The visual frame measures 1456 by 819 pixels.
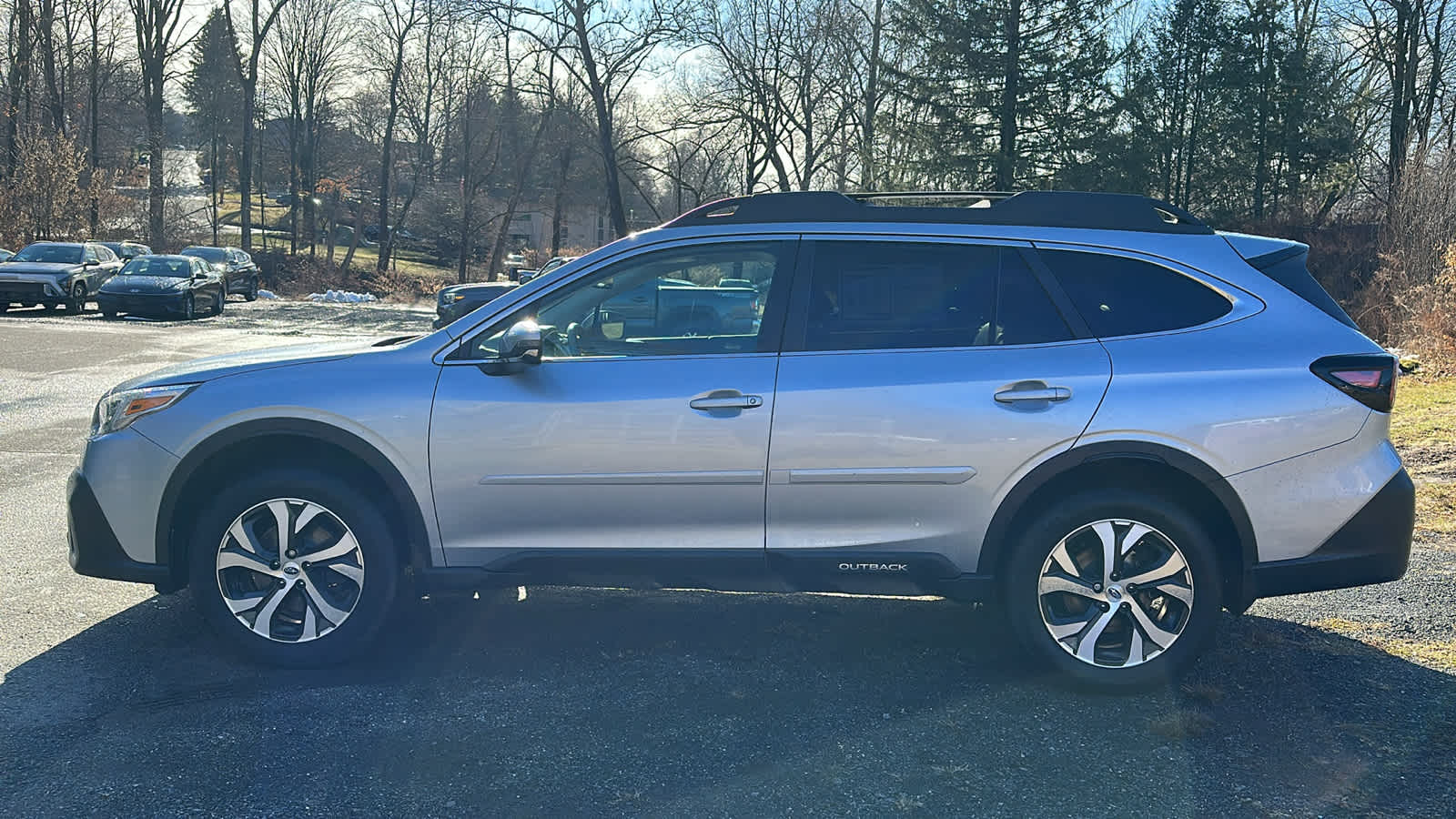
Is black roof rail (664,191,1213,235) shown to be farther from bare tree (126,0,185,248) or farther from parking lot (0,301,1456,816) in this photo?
bare tree (126,0,185,248)

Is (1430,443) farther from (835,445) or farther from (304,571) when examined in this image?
(304,571)

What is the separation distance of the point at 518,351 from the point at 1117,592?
95.4 inches

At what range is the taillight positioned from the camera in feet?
13.1

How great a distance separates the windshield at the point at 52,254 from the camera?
25.0 metres

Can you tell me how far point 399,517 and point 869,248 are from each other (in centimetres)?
214

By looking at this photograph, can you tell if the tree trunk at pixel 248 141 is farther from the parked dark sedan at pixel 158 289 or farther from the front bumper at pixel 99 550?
the front bumper at pixel 99 550

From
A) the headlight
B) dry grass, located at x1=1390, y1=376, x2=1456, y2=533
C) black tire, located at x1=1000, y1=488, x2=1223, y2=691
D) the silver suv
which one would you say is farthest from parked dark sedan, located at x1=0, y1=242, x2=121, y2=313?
black tire, located at x1=1000, y1=488, x2=1223, y2=691

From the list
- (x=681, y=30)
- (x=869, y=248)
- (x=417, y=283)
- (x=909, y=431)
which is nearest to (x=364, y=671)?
(x=909, y=431)

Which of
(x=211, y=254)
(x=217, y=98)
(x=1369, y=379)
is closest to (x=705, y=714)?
Answer: (x=1369, y=379)

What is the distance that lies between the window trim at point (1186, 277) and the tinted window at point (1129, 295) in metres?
0.01

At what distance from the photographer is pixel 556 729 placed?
3.78 metres

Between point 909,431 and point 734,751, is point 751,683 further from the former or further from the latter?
point 909,431

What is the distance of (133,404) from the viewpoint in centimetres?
432

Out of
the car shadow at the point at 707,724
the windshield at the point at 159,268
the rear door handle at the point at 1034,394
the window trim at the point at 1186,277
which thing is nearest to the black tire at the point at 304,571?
the car shadow at the point at 707,724
